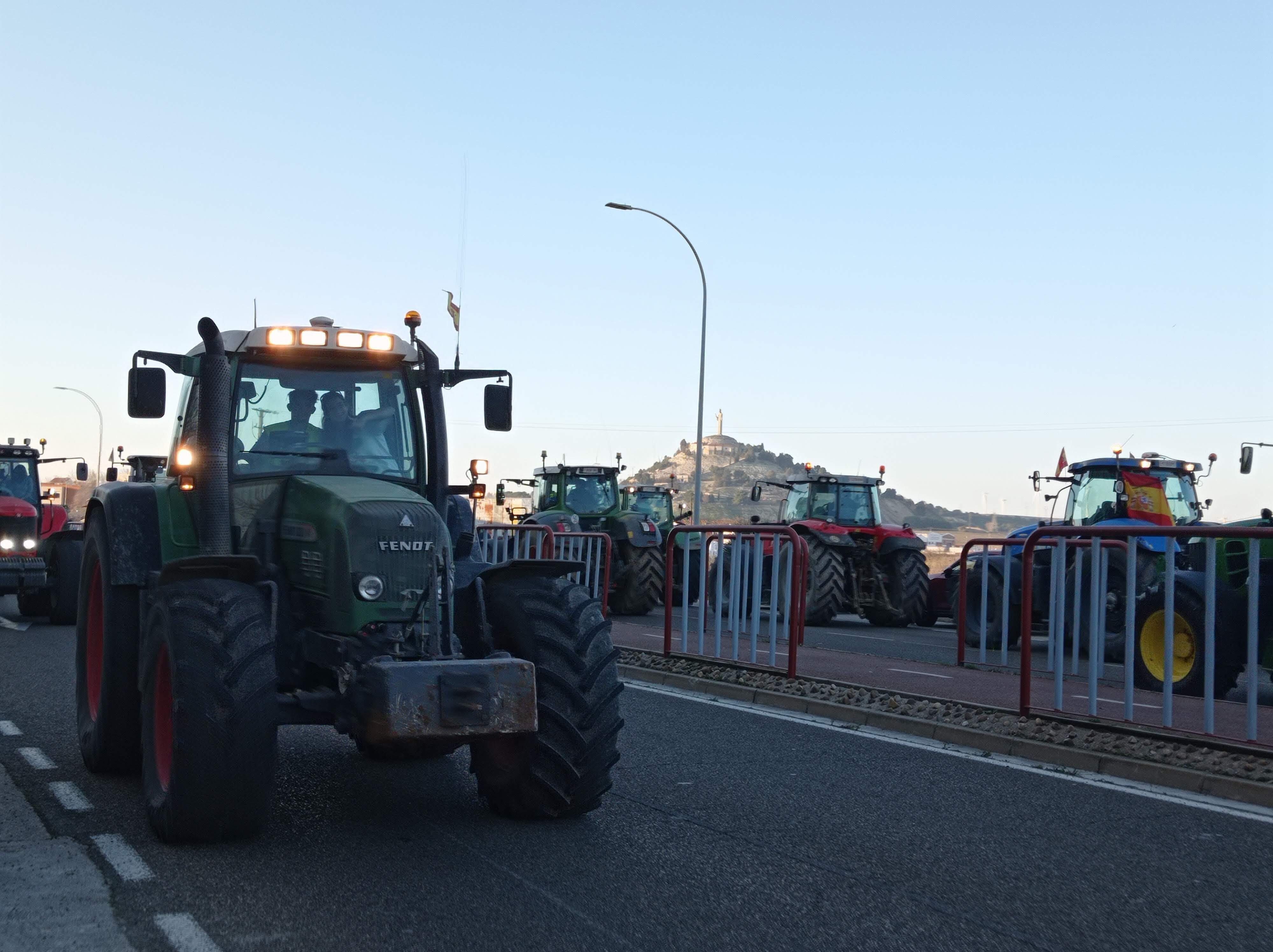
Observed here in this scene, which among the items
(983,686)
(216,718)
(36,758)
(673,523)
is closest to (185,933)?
(216,718)

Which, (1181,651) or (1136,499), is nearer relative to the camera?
(1181,651)

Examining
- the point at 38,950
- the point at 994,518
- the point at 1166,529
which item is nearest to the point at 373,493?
the point at 38,950

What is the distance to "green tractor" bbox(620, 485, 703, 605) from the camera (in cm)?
1382

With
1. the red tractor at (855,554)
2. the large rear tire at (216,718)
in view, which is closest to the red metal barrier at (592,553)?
the red tractor at (855,554)

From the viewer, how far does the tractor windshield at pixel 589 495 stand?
23609mm

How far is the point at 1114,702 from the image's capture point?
Result: 34.1ft

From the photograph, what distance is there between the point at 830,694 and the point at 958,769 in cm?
274

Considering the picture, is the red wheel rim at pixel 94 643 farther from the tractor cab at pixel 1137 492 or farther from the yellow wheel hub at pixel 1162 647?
the tractor cab at pixel 1137 492

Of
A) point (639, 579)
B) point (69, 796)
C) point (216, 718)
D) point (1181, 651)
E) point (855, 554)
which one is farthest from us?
point (855, 554)

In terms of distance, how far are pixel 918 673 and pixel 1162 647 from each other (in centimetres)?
233

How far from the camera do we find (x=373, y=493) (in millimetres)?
6367

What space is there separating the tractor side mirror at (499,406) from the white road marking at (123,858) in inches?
110

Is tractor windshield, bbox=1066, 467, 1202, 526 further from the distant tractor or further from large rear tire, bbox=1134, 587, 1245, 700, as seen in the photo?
the distant tractor

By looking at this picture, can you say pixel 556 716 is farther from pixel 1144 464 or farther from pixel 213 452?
pixel 1144 464
